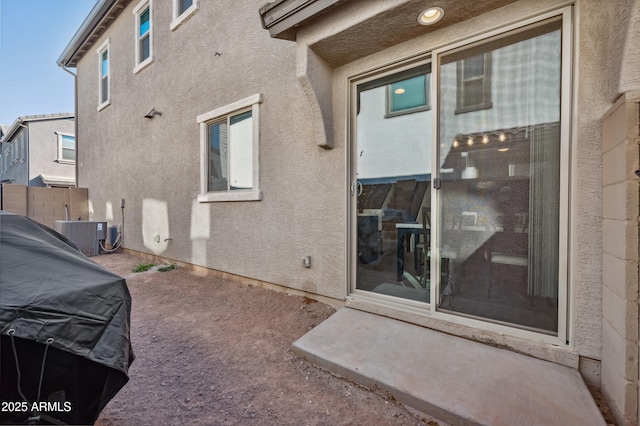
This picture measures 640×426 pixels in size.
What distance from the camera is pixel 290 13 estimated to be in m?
2.63

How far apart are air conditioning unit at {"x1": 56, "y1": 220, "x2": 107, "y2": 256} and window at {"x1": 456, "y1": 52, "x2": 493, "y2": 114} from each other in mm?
8678

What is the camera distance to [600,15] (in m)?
1.87

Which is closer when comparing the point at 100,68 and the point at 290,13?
the point at 290,13

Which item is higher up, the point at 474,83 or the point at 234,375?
the point at 474,83

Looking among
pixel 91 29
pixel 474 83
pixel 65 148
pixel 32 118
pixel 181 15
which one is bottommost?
pixel 474 83

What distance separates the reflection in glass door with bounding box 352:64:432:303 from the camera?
2670 mm

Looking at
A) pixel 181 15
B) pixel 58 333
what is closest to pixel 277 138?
pixel 58 333

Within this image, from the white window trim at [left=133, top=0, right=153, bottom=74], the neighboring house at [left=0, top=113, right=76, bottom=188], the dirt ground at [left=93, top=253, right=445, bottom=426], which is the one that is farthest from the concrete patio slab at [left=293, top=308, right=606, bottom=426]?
the neighboring house at [left=0, top=113, right=76, bottom=188]

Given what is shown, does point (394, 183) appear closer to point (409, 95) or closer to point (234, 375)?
point (409, 95)

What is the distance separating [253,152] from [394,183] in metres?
2.26

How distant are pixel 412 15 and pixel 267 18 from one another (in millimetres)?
1452

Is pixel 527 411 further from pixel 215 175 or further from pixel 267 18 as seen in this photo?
pixel 215 175

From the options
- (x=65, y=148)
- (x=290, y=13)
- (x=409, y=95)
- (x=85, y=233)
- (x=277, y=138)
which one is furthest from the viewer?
(x=65, y=148)

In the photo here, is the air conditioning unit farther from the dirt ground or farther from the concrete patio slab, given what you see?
the concrete patio slab
